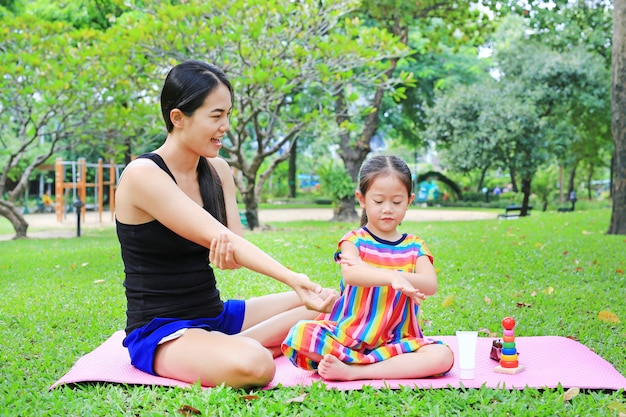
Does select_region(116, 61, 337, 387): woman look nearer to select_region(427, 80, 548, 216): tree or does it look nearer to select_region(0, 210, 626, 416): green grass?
select_region(0, 210, 626, 416): green grass

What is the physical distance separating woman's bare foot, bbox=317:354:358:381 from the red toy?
0.73 metres

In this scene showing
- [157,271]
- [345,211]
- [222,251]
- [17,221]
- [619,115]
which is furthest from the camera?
[345,211]

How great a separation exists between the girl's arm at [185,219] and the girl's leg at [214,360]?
0.38m

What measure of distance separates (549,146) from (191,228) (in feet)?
63.0

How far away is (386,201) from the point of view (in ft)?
11.5

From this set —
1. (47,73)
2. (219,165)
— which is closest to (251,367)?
(219,165)

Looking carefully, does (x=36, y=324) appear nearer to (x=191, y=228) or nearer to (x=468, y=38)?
(x=191, y=228)

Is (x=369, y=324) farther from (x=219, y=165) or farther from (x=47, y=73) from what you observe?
(x=47, y=73)

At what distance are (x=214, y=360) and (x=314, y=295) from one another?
59cm

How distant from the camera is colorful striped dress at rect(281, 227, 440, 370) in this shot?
3449 mm

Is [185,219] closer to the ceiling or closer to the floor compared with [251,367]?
closer to the ceiling

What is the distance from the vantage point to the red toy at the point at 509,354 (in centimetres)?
347

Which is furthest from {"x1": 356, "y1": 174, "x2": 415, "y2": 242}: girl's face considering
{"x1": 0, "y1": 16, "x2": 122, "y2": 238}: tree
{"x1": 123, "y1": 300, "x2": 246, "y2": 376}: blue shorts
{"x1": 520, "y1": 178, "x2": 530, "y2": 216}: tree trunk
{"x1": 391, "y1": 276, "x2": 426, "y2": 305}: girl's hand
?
{"x1": 520, "y1": 178, "x2": 530, "y2": 216}: tree trunk

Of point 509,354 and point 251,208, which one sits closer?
→ point 509,354
